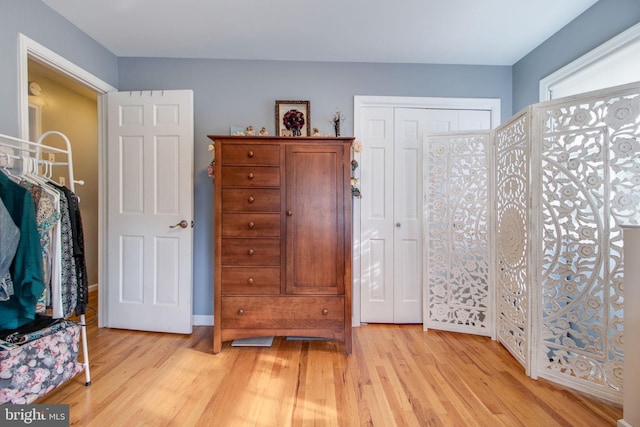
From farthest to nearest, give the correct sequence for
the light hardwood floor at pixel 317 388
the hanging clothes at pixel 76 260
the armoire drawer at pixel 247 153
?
the armoire drawer at pixel 247 153
the hanging clothes at pixel 76 260
the light hardwood floor at pixel 317 388

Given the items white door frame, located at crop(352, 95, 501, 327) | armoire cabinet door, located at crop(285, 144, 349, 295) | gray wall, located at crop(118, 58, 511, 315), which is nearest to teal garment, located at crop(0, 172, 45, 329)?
gray wall, located at crop(118, 58, 511, 315)

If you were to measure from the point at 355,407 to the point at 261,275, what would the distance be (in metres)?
1.03

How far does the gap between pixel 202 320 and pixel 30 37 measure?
2420 mm

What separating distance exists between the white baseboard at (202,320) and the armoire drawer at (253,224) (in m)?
1.06

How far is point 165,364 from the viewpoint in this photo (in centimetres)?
193

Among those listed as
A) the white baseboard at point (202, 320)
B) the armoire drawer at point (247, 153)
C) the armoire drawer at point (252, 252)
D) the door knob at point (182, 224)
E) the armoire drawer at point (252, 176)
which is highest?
the armoire drawer at point (247, 153)

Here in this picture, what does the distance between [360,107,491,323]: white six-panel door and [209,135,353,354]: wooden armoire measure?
0.64 metres

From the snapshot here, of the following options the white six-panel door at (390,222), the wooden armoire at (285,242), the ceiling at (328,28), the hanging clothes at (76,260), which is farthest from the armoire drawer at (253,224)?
the ceiling at (328,28)

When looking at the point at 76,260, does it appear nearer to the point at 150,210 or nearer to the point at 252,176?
the point at 150,210

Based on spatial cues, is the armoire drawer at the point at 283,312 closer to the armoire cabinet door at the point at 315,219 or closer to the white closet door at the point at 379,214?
the armoire cabinet door at the point at 315,219

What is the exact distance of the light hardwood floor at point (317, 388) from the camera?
1.43 m

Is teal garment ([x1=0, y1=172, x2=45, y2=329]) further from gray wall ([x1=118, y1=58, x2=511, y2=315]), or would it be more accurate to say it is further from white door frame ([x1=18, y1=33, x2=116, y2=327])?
gray wall ([x1=118, y1=58, x2=511, y2=315])

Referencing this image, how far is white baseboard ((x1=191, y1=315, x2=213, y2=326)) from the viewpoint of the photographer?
2.57 metres

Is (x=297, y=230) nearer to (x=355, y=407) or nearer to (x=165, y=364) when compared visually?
(x=355, y=407)
